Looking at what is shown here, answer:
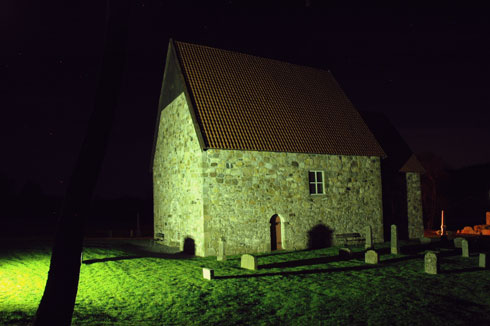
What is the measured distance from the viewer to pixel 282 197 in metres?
17.7

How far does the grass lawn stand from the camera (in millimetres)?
8117

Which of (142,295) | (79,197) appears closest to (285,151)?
(142,295)

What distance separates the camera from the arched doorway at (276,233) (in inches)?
695

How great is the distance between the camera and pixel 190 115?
17.2 meters

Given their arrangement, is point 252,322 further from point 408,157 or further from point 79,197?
point 408,157

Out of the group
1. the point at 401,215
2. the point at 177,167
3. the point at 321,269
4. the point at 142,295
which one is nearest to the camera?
the point at 142,295

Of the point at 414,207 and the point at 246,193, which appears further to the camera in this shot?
the point at 414,207

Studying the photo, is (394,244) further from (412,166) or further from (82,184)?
(82,184)

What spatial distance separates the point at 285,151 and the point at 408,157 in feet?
36.8

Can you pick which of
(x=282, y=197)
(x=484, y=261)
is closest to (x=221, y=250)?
(x=282, y=197)

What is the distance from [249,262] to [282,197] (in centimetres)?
511

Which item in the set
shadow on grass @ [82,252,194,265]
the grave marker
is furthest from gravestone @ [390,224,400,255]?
shadow on grass @ [82,252,194,265]

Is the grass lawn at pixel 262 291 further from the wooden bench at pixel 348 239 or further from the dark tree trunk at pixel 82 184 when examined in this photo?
the wooden bench at pixel 348 239

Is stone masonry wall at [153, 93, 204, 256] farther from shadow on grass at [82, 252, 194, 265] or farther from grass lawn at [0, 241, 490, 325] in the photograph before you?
grass lawn at [0, 241, 490, 325]
